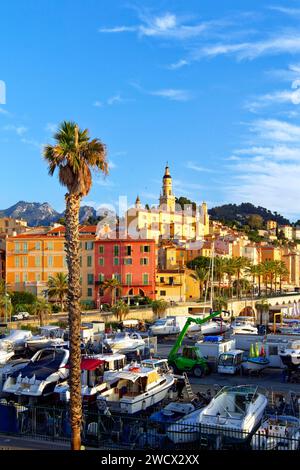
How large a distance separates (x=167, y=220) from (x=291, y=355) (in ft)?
367

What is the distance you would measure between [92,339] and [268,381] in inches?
619

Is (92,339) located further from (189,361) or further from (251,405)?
(251,405)

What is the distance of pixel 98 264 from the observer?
Result: 6856 centimetres

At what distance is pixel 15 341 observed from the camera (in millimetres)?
34906

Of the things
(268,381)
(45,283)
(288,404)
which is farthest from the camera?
(45,283)

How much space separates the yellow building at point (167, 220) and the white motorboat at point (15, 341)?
243 feet

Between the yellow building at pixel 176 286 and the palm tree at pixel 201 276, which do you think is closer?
the yellow building at pixel 176 286

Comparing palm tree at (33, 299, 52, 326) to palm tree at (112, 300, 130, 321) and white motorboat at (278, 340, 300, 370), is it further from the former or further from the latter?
white motorboat at (278, 340, 300, 370)

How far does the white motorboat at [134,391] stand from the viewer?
19438mm

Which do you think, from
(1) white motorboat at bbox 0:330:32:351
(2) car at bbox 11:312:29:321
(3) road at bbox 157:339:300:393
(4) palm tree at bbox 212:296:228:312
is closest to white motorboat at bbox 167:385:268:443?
(3) road at bbox 157:339:300:393

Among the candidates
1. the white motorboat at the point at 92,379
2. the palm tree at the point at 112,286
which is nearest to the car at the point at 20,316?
the palm tree at the point at 112,286

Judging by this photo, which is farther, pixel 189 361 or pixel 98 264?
pixel 98 264

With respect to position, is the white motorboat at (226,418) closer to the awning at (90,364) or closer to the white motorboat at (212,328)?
the awning at (90,364)
